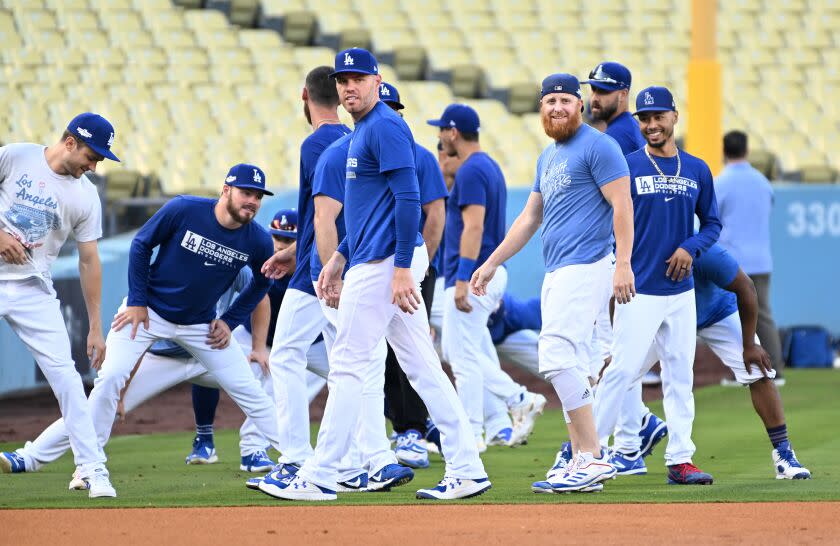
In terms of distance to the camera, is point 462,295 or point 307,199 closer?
point 307,199

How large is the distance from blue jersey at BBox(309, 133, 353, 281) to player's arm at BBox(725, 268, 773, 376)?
2134 millimetres

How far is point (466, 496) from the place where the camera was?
22.0 ft

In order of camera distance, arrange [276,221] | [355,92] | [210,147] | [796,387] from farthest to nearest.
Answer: [210,147], [796,387], [276,221], [355,92]

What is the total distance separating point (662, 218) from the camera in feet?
23.6

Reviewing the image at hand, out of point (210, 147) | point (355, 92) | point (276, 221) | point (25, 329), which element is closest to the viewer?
point (355, 92)

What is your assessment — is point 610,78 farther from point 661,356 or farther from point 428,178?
point 661,356

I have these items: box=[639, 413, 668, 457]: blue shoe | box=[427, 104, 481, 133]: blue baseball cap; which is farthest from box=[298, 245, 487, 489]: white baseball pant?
box=[427, 104, 481, 133]: blue baseball cap

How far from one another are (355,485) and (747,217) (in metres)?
6.55

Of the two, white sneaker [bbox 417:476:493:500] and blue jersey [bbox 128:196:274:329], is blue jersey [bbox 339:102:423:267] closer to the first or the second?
white sneaker [bbox 417:476:493:500]

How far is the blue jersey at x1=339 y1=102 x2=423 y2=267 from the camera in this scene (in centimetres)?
632

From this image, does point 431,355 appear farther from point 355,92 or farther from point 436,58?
point 436,58

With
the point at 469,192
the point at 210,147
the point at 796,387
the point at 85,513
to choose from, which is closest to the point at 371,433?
the point at 85,513

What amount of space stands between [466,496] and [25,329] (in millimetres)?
2463

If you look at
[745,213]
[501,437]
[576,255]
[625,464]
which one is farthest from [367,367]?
[745,213]
